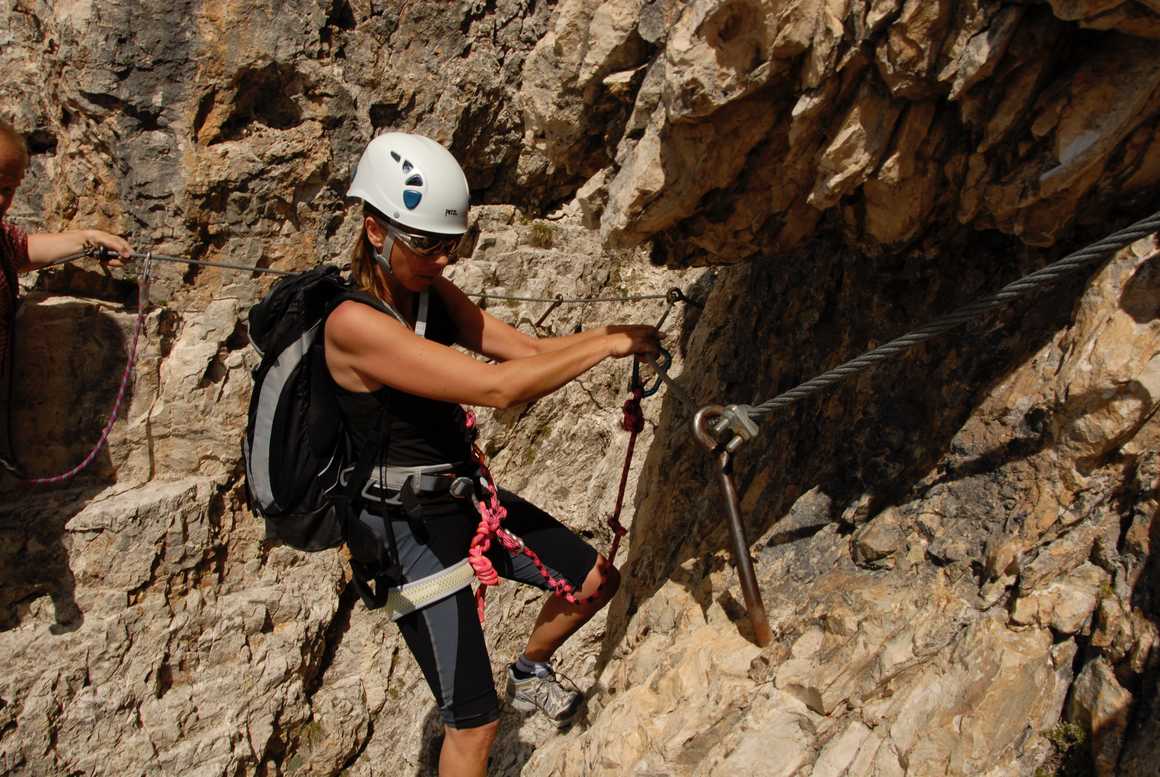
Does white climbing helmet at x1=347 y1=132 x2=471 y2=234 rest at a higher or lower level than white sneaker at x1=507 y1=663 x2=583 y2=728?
higher

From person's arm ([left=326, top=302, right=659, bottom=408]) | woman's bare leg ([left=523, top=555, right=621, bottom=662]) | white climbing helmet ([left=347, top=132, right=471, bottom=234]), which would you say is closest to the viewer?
person's arm ([left=326, top=302, right=659, bottom=408])

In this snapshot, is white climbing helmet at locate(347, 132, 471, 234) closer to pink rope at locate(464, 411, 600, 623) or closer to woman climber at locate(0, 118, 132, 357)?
pink rope at locate(464, 411, 600, 623)

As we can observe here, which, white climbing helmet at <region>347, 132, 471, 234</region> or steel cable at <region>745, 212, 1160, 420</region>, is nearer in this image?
steel cable at <region>745, 212, 1160, 420</region>

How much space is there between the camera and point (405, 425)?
350cm

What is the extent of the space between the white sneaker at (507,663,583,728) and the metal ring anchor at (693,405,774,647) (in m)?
1.57

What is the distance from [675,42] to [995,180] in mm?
1373

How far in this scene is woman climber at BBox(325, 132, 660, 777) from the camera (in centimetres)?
316

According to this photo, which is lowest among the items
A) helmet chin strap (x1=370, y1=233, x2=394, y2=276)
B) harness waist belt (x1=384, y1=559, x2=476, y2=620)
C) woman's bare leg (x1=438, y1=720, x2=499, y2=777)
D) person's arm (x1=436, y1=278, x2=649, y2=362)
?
woman's bare leg (x1=438, y1=720, x2=499, y2=777)

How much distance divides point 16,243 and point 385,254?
12.7 ft

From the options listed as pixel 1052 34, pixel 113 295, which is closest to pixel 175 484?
pixel 113 295

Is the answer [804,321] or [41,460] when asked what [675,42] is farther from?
[41,460]

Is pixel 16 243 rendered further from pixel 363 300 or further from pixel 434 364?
pixel 434 364

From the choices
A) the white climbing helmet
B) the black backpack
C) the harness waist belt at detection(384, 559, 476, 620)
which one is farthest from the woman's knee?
the white climbing helmet

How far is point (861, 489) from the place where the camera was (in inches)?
143
